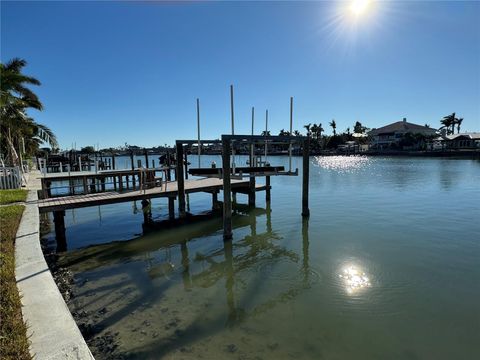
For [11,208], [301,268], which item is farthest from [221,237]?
[11,208]

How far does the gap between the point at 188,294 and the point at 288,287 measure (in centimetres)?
267

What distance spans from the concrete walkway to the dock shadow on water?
1.54 m

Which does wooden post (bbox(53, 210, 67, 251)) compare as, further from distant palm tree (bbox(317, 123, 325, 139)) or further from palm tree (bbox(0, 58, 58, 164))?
distant palm tree (bbox(317, 123, 325, 139))

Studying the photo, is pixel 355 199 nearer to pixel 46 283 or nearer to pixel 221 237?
pixel 221 237

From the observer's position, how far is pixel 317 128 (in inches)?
5714

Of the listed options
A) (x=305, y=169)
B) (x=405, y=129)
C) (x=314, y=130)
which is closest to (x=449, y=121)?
(x=405, y=129)

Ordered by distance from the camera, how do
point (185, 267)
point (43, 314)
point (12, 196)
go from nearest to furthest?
point (43, 314), point (185, 267), point (12, 196)

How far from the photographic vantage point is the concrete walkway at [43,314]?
3698 millimetres

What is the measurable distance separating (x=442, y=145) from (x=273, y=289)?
105 metres

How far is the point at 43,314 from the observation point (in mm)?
4430

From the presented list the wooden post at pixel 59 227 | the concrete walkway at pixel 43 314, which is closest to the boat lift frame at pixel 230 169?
the wooden post at pixel 59 227

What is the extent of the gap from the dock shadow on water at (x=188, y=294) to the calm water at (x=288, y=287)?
0.10ft

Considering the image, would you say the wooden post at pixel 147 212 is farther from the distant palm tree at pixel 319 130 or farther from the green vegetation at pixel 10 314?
the distant palm tree at pixel 319 130

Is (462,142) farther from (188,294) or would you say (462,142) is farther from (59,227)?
(59,227)
